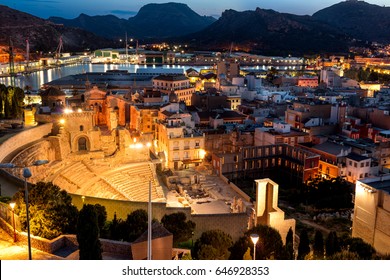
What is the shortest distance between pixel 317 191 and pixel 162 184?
206 inches

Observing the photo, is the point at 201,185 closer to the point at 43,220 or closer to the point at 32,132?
the point at 32,132

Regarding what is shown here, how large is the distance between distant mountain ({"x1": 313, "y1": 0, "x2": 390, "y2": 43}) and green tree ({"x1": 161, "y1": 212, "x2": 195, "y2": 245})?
3978 inches

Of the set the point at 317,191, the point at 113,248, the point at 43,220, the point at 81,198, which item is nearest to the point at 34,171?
the point at 81,198

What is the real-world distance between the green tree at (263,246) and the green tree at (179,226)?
1.51 metres

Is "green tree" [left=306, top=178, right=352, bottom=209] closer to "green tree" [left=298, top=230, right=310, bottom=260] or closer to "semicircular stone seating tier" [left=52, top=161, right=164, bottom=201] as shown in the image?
"semicircular stone seating tier" [left=52, top=161, right=164, bottom=201]

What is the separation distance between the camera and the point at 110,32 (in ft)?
325

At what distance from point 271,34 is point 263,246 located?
3592 inches

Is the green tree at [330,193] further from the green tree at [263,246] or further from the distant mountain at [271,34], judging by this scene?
the distant mountain at [271,34]

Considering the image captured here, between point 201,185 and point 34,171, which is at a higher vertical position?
point 34,171

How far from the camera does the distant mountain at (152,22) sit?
5675 centimetres

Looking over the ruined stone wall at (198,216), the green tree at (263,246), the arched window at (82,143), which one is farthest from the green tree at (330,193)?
the arched window at (82,143)

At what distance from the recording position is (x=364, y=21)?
107062 millimetres

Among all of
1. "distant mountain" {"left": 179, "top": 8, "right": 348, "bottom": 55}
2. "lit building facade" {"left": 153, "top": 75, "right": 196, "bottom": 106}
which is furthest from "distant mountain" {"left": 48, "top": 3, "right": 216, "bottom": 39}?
"lit building facade" {"left": 153, "top": 75, "right": 196, "bottom": 106}

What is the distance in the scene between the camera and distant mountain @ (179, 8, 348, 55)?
288 feet
